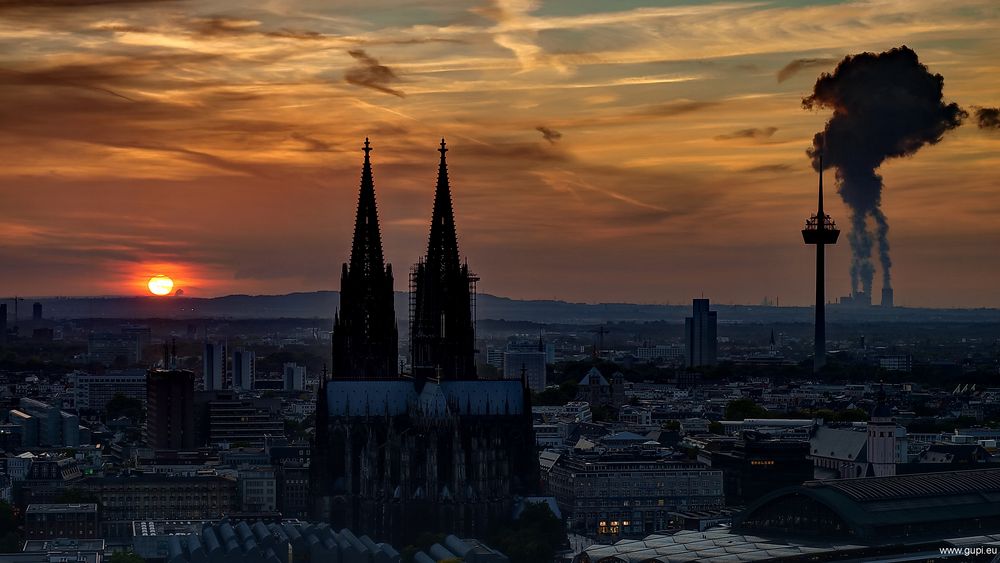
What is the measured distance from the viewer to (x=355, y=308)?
14175 centimetres

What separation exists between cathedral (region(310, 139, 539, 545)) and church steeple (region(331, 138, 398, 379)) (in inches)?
5.7

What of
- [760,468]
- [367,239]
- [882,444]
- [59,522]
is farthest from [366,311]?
[882,444]

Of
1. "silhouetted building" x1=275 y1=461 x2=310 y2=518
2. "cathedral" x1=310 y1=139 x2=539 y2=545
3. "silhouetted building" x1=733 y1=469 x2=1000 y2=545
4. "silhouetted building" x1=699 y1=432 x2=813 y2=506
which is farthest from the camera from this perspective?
"silhouetted building" x1=275 y1=461 x2=310 y2=518

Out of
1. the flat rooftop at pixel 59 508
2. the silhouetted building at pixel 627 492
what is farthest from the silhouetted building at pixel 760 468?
the flat rooftop at pixel 59 508

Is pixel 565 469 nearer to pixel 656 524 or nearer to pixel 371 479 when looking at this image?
pixel 656 524

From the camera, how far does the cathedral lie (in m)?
128

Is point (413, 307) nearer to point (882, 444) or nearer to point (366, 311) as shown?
point (366, 311)

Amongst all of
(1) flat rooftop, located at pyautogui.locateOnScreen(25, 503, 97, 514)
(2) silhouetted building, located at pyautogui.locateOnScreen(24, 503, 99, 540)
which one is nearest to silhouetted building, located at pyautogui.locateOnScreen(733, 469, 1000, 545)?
(2) silhouetted building, located at pyautogui.locateOnScreen(24, 503, 99, 540)

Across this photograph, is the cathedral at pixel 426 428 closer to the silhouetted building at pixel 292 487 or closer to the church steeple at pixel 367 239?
the church steeple at pixel 367 239

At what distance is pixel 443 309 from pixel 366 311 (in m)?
6.70

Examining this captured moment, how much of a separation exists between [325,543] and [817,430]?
223 ft

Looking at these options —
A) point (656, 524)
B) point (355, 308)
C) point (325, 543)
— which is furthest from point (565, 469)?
point (325, 543)

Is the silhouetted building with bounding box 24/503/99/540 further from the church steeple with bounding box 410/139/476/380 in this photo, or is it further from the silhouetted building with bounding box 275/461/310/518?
the church steeple with bounding box 410/139/476/380

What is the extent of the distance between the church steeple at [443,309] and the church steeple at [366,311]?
10.2 ft
